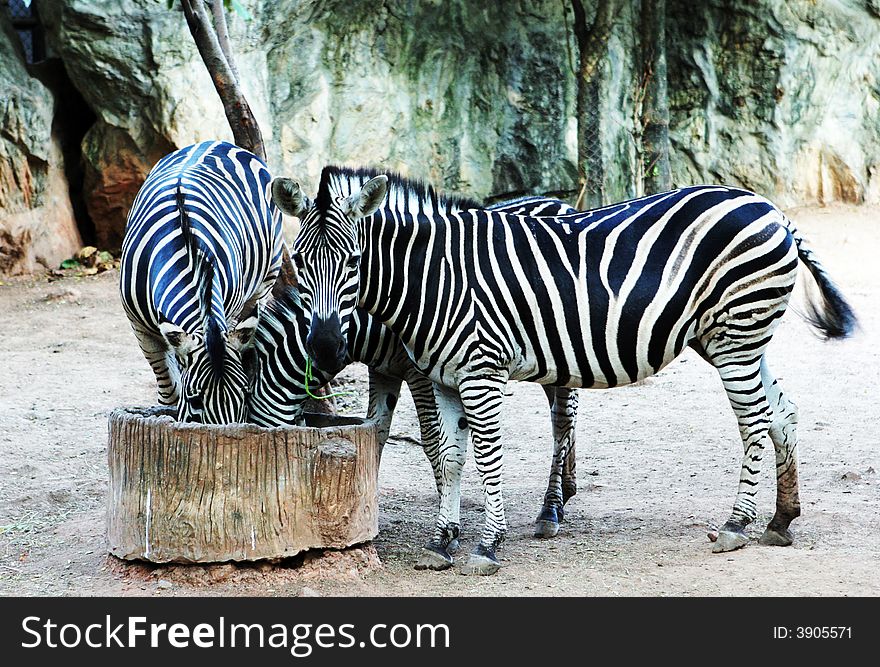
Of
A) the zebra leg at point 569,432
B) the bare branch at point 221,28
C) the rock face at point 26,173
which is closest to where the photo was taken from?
the zebra leg at point 569,432

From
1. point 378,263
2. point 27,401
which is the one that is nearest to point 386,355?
point 378,263

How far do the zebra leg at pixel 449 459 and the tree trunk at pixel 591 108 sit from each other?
5.09m

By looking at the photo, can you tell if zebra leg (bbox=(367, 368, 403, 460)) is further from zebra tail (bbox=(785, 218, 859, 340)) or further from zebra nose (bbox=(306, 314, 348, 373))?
zebra tail (bbox=(785, 218, 859, 340))

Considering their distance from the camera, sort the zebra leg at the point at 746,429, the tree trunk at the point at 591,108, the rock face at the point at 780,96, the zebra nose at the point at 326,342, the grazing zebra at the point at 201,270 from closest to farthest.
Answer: the zebra nose at the point at 326,342 → the grazing zebra at the point at 201,270 → the zebra leg at the point at 746,429 → the tree trunk at the point at 591,108 → the rock face at the point at 780,96

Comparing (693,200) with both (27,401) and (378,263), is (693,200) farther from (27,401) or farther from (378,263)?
(27,401)

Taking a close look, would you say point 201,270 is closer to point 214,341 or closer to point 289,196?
point 214,341

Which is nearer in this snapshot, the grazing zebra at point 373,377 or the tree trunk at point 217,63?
the grazing zebra at point 373,377

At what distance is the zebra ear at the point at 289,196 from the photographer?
514 cm

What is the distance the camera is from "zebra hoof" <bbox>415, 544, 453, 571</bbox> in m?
5.42

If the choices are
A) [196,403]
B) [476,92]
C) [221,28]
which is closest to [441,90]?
[476,92]

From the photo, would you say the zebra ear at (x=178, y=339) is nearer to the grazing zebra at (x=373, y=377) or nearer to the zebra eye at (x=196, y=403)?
the zebra eye at (x=196, y=403)

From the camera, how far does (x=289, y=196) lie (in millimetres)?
5184

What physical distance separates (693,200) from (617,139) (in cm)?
917

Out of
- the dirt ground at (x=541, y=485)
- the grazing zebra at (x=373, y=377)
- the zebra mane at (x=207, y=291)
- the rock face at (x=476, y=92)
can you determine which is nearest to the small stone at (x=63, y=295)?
the dirt ground at (x=541, y=485)
